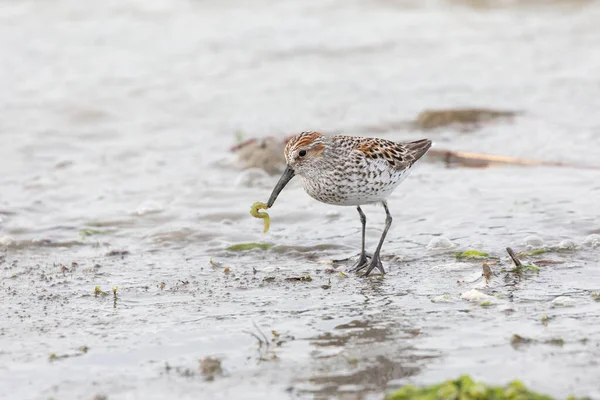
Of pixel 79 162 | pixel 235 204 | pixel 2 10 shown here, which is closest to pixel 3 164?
pixel 79 162

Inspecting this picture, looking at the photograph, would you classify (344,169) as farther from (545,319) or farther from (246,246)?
(545,319)

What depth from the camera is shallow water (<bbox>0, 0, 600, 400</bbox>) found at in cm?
530

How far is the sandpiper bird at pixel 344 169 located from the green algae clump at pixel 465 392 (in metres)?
2.68

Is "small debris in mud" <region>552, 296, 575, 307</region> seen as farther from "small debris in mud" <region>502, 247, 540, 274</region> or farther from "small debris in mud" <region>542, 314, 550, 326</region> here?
"small debris in mud" <region>502, 247, 540, 274</region>

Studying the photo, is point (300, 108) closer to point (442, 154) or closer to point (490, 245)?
point (442, 154)

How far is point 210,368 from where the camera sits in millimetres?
5148

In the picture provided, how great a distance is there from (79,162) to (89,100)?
10.2ft

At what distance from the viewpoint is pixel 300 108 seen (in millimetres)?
13461

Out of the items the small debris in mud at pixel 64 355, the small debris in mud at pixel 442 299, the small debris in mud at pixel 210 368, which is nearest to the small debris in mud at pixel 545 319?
the small debris in mud at pixel 442 299

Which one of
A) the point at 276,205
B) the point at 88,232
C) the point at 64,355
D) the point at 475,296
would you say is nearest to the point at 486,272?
the point at 475,296

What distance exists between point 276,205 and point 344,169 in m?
2.12

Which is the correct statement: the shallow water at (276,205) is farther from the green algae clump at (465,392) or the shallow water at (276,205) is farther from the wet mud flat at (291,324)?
the green algae clump at (465,392)

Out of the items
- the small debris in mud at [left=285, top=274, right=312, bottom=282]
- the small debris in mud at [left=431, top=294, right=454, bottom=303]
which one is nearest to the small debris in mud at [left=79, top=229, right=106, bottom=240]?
the small debris in mud at [left=285, top=274, right=312, bottom=282]

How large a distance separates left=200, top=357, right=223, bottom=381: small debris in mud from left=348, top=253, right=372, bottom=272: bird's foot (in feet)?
7.52
